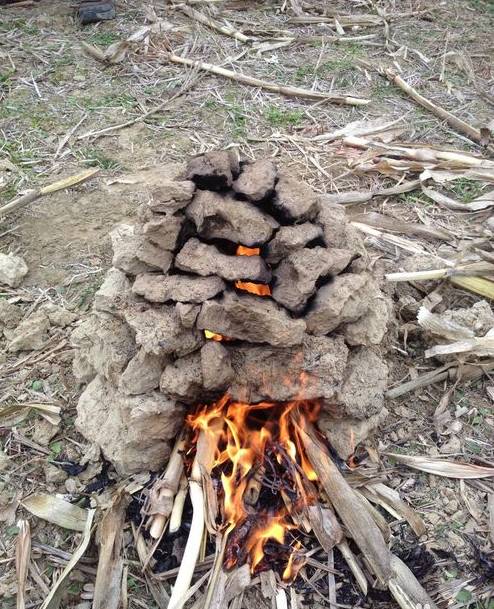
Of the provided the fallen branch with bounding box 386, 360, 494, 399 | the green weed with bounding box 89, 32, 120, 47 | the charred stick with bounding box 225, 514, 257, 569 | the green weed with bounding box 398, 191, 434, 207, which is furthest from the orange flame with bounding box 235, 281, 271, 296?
the green weed with bounding box 89, 32, 120, 47

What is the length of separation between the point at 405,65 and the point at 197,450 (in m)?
5.73

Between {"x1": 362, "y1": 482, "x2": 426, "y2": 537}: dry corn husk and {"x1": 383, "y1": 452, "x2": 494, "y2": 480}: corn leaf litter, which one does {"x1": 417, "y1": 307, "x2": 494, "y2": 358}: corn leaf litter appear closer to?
{"x1": 383, "y1": 452, "x2": 494, "y2": 480}: corn leaf litter

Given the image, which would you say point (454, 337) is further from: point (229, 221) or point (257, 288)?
point (229, 221)

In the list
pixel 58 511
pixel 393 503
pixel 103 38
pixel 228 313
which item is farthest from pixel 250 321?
pixel 103 38

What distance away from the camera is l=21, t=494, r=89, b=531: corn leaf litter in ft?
9.80

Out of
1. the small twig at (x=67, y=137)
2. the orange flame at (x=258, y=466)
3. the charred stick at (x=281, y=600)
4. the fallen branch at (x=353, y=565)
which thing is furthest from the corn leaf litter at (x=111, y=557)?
the small twig at (x=67, y=137)

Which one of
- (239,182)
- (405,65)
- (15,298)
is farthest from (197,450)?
(405,65)

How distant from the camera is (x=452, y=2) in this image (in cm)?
877

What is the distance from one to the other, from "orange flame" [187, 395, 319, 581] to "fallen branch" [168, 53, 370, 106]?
431 centimetres

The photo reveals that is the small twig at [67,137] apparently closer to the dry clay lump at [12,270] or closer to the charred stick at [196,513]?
the dry clay lump at [12,270]

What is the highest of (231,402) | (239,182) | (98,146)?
(239,182)

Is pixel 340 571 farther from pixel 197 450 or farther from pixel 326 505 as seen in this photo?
pixel 197 450

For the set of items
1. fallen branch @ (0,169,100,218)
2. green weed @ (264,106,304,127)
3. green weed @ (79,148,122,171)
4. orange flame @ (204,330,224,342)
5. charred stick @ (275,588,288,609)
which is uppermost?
orange flame @ (204,330,224,342)

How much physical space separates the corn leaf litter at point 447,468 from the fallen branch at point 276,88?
4.33 meters
